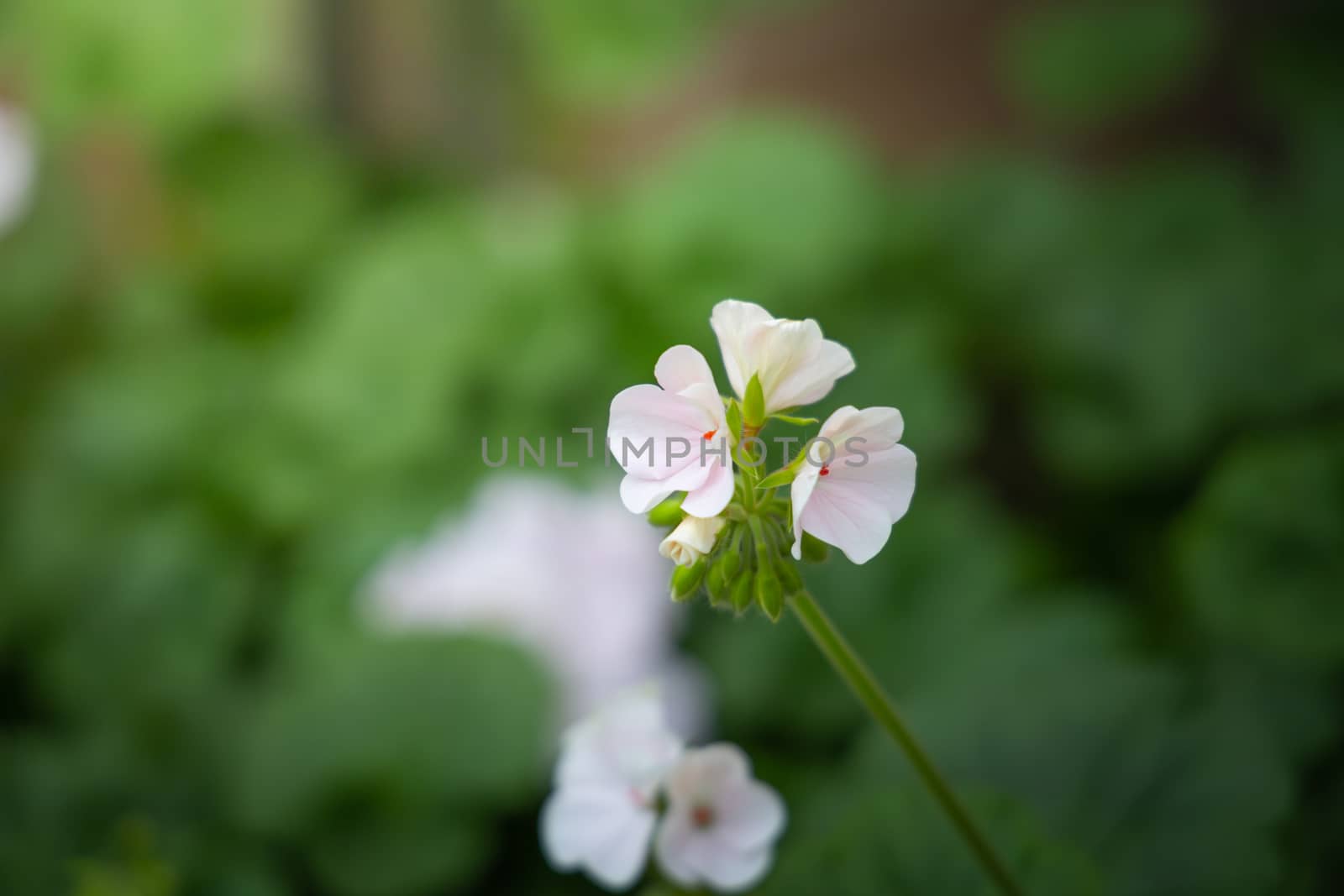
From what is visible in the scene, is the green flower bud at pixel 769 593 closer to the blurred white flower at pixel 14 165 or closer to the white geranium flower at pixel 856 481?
the white geranium flower at pixel 856 481

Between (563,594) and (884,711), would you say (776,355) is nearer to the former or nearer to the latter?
(884,711)

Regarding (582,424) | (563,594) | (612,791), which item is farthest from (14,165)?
(612,791)

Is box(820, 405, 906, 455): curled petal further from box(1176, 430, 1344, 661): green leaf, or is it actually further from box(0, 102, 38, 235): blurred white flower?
box(0, 102, 38, 235): blurred white flower

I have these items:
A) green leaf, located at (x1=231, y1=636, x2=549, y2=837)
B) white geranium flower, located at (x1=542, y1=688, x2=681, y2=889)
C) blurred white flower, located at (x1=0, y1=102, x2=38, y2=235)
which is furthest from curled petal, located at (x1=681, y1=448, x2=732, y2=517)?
blurred white flower, located at (x1=0, y1=102, x2=38, y2=235)

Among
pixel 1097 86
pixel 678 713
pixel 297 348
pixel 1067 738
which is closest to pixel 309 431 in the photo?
pixel 297 348

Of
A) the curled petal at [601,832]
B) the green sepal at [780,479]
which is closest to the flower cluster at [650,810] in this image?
the curled petal at [601,832]

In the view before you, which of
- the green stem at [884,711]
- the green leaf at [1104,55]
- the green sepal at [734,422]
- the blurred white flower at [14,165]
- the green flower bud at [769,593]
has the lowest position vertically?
the green stem at [884,711]
